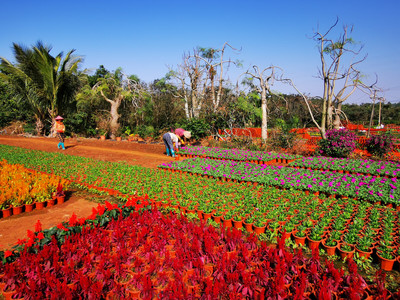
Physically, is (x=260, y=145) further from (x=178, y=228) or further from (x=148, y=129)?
(x=178, y=228)

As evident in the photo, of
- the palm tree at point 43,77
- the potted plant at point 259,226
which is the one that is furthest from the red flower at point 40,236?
the palm tree at point 43,77

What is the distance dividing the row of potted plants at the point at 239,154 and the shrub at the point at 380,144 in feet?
11.1

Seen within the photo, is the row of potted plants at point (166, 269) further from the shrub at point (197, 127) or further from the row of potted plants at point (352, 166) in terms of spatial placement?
the shrub at point (197, 127)

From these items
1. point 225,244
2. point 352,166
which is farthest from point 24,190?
point 352,166

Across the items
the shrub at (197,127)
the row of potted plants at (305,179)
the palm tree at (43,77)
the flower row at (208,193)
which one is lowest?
the flower row at (208,193)

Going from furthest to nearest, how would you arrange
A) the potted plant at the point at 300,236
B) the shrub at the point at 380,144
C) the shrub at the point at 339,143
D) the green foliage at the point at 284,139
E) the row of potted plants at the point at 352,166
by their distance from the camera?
1. the green foliage at the point at 284,139
2. the shrub at the point at 380,144
3. the shrub at the point at 339,143
4. the row of potted plants at the point at 352,166
5. the potted plant at the point at 300,236

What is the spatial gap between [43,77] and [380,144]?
19.5 metres

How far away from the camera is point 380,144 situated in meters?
10.6

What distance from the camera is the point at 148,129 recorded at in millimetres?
15891

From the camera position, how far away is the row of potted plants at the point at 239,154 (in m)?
9.78

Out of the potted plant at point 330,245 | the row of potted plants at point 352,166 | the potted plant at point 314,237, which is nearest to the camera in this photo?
the potted plant at point 330,245

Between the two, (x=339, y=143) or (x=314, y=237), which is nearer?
(x=314, y=237)

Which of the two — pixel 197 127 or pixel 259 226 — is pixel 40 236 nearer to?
pixel 259 226

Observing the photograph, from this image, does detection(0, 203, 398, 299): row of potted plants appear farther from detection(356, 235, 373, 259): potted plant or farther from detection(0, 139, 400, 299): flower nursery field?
detection(356, 235, 373, 259): potted plant
